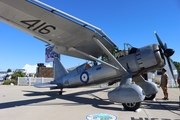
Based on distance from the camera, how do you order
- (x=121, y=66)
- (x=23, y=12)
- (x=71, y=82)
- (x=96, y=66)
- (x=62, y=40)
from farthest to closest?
(x=71, y=82)
(x=96, y=66)
(x=62, y=40)
(x=121, y=66)
(x=23, y=12)

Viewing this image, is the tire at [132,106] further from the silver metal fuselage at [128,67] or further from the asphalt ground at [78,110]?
the silver metal fuselage at [128,67]

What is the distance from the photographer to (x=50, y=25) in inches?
261

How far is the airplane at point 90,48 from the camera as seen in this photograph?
5949 millimetres

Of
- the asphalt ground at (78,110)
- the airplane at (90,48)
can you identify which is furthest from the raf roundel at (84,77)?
the asphalt ground at (78,110)

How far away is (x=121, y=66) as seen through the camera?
7266 millimetres

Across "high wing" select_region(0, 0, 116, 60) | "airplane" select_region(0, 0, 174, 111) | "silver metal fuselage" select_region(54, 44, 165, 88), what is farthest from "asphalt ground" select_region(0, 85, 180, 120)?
"high wing" select_region(0, 0, 116, 60)

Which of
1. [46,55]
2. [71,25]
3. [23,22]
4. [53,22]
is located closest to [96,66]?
[71,25]

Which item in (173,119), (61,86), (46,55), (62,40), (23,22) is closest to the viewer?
(173,119)

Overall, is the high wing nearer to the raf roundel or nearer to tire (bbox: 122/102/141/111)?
the raf roundel

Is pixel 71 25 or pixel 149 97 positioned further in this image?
pixel 149 97

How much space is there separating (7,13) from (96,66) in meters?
4.96

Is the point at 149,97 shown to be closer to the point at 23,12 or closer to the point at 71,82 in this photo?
the point at 71,82

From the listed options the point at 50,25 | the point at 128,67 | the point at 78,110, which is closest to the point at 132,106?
the point at 128,67

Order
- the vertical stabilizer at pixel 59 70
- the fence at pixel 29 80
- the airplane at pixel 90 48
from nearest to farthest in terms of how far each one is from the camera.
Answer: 1. the airplane at pixel 90 48
2. the vertical stabilizer at pixel 59 70
3. the fence at pixel 29 80
